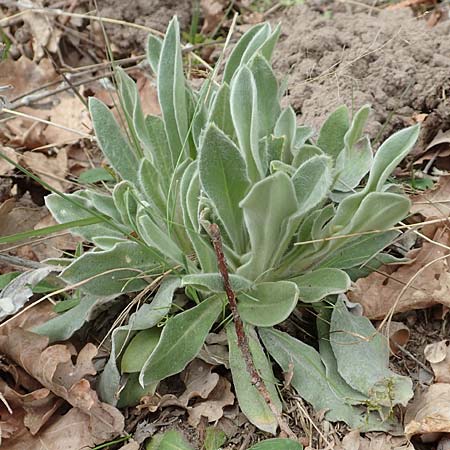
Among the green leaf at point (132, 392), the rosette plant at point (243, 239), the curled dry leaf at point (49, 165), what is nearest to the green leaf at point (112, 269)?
the rosette plant at point (243, 239)

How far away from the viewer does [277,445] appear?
56.4 inches

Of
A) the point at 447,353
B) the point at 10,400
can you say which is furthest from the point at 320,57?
the point at 10,400

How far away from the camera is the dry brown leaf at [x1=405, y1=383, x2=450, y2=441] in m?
1.49

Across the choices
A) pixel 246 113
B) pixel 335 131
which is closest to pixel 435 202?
pixel 335 131

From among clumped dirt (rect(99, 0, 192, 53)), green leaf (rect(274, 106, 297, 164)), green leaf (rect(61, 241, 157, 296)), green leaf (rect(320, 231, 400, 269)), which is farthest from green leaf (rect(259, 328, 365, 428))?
clumped dirt (rect(99, 0, 192, 53))

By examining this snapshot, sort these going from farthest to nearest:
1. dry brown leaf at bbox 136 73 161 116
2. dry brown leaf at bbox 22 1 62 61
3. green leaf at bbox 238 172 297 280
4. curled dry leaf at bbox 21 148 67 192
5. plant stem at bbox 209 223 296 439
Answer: dry brown leaf at bbox 22 1 62 61 < dry brown leaf at bbox 136 73 161 116 < curled dry leaf at bbox 21 148 67 192 < plant stem at bbox 209 223 296 439 < green leaf at bbox 238 172 297 280

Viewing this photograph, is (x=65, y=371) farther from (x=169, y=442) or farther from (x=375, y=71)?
(x=375, y=71)

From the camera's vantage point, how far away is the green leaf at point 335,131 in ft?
5.76

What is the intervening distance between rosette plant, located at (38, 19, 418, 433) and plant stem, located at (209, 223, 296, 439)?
4 centimetres

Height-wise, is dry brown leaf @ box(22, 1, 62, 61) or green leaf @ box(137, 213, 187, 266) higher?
dry brown leaf @ box(22, 1, 62, 61)

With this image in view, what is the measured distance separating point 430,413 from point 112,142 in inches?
42.0

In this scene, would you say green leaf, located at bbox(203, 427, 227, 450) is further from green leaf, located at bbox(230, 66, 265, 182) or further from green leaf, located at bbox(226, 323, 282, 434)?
green leaf, located at bbox(230, 66, 265, 182)

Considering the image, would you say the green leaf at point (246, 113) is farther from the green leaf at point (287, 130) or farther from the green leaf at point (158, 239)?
the green leaf at point (158, 239)

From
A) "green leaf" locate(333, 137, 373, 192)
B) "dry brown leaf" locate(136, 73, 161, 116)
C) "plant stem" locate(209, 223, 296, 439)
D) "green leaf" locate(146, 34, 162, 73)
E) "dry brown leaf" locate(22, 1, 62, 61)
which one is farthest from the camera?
"dry brown leaf" locate(22, 1, 62, 61)
